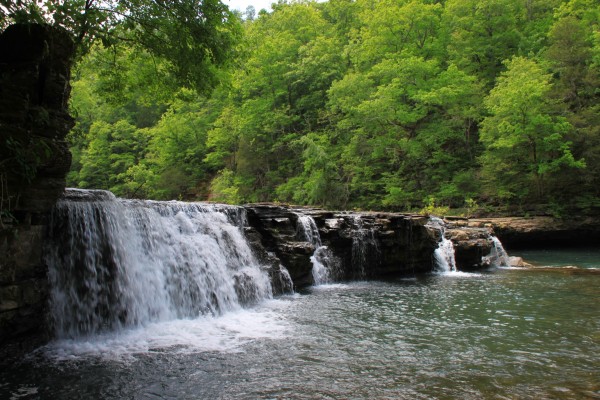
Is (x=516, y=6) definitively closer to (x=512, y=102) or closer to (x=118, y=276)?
(x=512, y=102)

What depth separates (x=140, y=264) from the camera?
888cm

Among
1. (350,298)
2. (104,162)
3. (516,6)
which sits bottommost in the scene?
(350,298)

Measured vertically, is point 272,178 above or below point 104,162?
below

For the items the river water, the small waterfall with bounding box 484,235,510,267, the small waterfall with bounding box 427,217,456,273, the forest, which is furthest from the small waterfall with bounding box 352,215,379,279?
the forest

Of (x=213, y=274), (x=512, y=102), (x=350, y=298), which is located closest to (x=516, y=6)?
(x=512, y=102)

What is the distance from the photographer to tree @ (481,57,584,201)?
19938 millimetres

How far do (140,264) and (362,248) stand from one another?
28.0ft

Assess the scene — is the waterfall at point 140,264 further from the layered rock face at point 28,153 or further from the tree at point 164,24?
the tree at point 164,24

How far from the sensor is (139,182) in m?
34.6

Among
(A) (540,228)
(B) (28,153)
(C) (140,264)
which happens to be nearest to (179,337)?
(C) (140,264)

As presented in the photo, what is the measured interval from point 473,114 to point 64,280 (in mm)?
23651

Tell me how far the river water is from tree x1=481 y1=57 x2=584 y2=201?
12.6 meters

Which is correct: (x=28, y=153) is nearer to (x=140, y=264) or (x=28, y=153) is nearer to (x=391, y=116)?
(x=140, y=264)

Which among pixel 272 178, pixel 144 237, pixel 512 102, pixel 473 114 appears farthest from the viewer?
pixel 272 178
